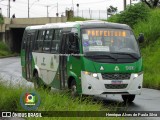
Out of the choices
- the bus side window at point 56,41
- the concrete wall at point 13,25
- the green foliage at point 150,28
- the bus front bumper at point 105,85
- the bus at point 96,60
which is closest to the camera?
the bus front bumper at point 105,85

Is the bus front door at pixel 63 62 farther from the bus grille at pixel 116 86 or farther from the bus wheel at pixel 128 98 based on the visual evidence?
the bus wheel at pixel 128 98

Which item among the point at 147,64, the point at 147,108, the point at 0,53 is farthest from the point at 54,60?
the point at 0,53

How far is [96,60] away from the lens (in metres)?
13.0

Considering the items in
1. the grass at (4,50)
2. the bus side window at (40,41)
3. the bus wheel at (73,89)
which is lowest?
the grass at (4,50)

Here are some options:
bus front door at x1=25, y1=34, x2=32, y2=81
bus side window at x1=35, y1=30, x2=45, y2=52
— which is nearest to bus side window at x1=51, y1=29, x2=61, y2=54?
bus side window at x1=35, y1=30, x2=45, y2=52

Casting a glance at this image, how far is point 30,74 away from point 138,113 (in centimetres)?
781

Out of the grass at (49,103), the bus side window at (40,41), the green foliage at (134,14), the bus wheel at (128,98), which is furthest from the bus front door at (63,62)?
the green foliage at (134,14)

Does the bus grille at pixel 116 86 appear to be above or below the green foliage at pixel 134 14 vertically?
below

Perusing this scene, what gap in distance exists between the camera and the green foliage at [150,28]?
3069 centimetres

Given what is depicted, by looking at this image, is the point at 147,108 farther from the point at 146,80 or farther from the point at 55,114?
the point at 146,80

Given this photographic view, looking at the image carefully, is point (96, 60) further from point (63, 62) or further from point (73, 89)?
point (63, 62)

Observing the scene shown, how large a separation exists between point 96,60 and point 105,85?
0.81 m

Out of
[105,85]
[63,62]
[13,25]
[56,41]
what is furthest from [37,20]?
[105,85]

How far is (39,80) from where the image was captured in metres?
17.1
